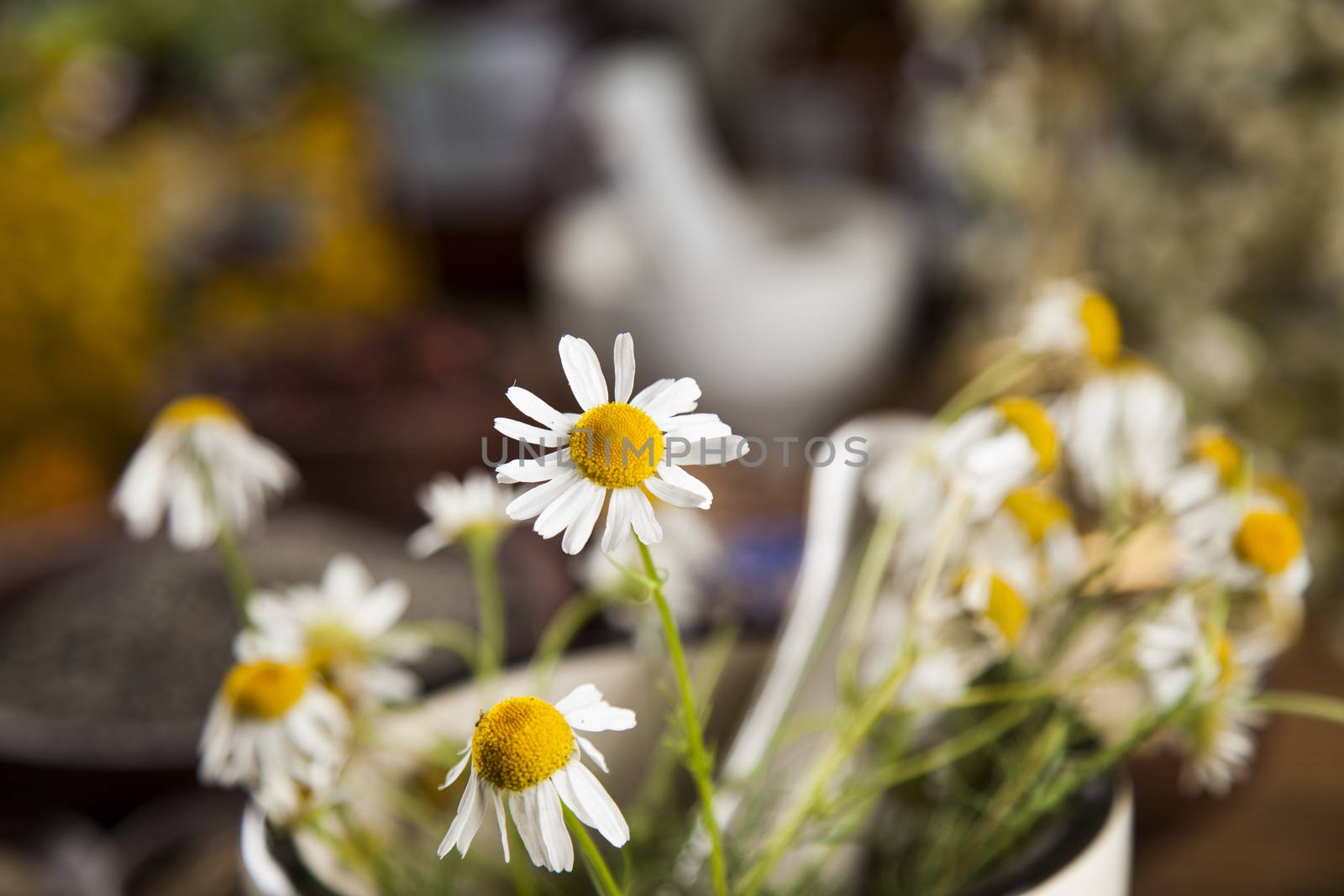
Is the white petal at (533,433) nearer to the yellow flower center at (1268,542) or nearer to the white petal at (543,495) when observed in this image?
the white petal at (543,495)

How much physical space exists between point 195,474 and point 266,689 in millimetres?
56

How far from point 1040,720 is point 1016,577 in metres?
0.04

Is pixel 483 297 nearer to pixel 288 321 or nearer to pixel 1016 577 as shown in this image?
pixel 288 321

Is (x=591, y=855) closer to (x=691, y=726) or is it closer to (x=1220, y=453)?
(x=691, y=726)

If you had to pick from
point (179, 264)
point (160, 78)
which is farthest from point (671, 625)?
point (160, 78)

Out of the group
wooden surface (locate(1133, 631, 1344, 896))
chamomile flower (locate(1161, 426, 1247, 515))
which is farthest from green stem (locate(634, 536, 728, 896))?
wooden surface (locate(1133, 631, 1344, 896))

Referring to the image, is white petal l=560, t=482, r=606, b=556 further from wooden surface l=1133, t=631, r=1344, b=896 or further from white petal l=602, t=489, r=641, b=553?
wooden surface l=1133, t=631, r=1344, b=896

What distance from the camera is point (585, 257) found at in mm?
979

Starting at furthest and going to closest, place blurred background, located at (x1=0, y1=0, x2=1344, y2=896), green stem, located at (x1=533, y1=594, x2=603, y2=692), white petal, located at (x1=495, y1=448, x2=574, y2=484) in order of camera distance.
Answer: blurred background, located at (x1=0, y1=0, x2=1344, y2=896), green stem, located at (x1=533, y1=594, x2=603, y2=692), white petal, located at (x1=495, y1=448, x2=574, y2=484)

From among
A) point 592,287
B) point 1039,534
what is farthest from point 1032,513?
point 592,287

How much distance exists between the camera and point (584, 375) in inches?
5.7

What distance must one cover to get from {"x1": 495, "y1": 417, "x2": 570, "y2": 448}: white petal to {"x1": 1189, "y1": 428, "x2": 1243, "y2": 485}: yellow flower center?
128mm

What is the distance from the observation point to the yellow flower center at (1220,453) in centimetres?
21

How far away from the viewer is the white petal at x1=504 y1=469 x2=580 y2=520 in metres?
0.14
